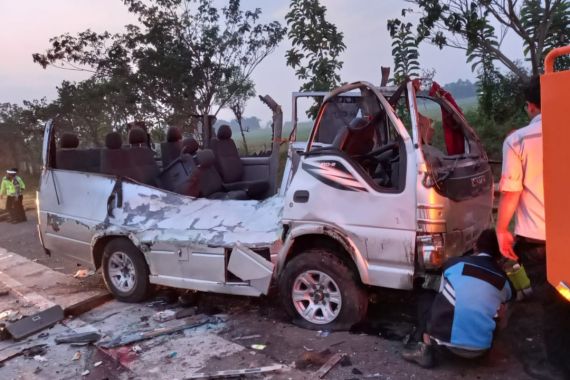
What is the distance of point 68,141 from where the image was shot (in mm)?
7094

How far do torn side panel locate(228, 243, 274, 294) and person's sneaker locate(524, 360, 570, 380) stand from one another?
7.67ft

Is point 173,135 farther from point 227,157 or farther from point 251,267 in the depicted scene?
point 251,267

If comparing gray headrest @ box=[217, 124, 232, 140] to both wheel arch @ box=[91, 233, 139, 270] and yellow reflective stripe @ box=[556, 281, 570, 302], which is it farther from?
yellow reflective stripe @ box=[556, 281, 570, 302]

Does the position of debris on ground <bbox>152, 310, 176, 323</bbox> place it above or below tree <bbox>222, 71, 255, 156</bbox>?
below

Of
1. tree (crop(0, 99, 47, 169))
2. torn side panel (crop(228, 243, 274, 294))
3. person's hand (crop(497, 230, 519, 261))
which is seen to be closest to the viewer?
person's hand (crop(497, 230, 519, 261))

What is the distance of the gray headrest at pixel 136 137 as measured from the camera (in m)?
6.95

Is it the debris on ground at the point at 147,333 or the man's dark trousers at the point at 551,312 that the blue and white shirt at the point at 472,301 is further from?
the debris on ground at the point at 147,333

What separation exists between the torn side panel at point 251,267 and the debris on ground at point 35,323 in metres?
2.19

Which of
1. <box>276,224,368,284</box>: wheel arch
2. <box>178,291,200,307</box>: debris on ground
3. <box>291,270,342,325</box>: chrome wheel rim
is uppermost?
<box>276,224,368,284</box>: wheel arch

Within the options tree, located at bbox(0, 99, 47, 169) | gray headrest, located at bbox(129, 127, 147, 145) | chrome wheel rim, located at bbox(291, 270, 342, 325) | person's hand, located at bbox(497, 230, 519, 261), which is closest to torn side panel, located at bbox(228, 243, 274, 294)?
chrome wheel rim, located at bbox(291, 270, 342, 325)

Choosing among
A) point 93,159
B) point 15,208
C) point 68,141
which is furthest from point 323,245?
point 15,208

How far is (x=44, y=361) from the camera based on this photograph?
481 centimetres

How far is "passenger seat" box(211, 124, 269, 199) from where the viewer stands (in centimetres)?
721

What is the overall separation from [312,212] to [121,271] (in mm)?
2818
